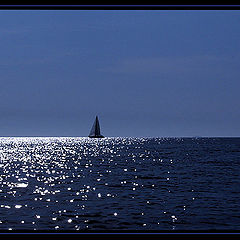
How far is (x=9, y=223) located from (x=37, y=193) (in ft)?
44.3

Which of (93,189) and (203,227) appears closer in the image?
(203,227)

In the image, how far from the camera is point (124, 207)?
85.7ft

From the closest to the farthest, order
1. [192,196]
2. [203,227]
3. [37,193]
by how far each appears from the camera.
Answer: [203,227] → [192,196] → [37,193]

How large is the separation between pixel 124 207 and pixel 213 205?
6.76 m
